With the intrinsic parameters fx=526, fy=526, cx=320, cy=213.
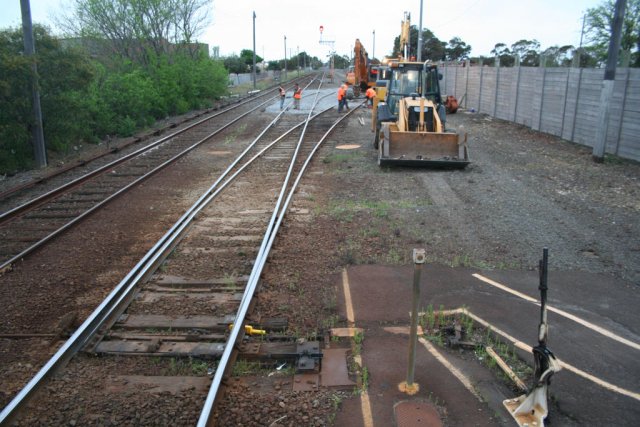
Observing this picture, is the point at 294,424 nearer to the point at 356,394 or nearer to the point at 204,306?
the point at 356,394

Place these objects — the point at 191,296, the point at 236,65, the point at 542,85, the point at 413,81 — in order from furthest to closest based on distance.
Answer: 1. the point at 236,65
2. the point at 542,85
3. the point at 413,81
4. the point at 191,296

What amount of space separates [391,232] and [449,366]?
4156 mm

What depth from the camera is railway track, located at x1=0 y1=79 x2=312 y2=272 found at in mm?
8750

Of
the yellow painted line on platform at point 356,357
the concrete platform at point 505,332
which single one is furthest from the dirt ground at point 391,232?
the concrete platform at point 505,332

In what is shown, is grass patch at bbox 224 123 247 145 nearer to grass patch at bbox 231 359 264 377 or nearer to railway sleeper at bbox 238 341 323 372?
railway sleeper at bbox 238 341 323 372

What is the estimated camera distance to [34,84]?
15.7 meters

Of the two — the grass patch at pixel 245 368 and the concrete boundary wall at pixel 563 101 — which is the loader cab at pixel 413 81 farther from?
the grass patch at pixel 245 368

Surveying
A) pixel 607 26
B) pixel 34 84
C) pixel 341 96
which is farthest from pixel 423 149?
pixel 607 26

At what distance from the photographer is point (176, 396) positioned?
4645 millimetres

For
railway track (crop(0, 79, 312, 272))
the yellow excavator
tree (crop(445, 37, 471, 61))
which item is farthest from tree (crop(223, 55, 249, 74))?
the yellow excavator

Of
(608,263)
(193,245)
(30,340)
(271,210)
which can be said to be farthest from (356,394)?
(271,210)

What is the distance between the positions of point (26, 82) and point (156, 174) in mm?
5515

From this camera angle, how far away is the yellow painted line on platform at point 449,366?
475cm

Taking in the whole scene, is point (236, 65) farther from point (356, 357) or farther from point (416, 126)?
point (356, 357)
